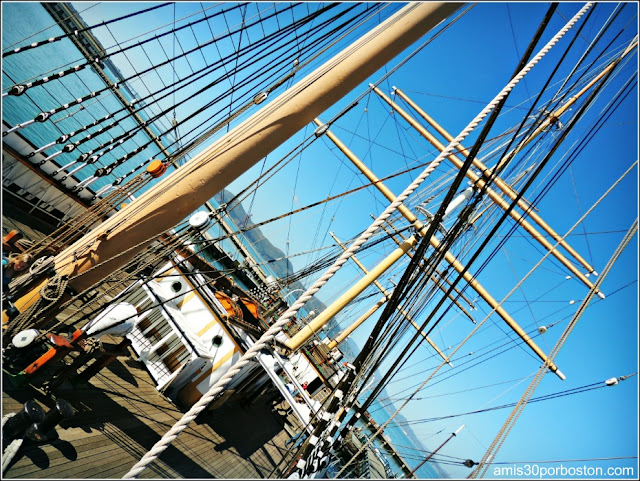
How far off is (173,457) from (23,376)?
130 inches

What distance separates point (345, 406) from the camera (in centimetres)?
488

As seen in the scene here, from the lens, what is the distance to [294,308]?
2613mm

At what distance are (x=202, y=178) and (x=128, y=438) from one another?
5.27 m

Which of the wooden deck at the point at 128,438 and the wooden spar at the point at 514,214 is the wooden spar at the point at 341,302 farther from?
the wooden spar at the point at 514,214

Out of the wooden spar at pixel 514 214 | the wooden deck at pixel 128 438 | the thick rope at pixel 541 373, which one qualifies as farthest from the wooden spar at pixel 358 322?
the thick rope at pixel 541 373

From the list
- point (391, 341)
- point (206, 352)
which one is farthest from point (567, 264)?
point (206, 352)

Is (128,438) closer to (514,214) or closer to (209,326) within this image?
(209,326)

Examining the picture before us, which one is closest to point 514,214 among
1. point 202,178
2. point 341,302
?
point 341,302

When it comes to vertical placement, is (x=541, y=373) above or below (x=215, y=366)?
below

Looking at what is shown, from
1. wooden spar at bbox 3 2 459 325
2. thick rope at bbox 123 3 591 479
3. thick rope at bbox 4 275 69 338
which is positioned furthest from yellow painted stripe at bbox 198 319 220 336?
thick rope at bbox 123 3 591 479

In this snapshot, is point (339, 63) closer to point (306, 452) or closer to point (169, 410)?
point (306, 452)

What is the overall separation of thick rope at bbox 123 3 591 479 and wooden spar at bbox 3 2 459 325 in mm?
2344

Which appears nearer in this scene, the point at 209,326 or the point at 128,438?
the point at 128,438

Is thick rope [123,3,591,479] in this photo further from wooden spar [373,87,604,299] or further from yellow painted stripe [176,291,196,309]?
wooden spar [373,87,604,299]
